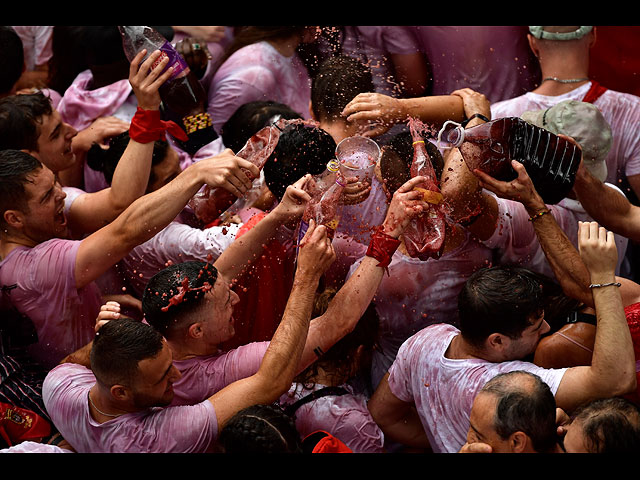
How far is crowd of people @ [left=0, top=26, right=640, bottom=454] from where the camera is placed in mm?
2332

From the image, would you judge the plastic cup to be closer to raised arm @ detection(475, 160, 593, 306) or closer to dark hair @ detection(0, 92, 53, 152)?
raised arm @ detection(475, 160, 593, 306)

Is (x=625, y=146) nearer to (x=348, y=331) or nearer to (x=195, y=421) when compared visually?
(x=348, y=331)

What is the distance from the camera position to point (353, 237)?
299 centimetres

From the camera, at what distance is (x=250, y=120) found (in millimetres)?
3299

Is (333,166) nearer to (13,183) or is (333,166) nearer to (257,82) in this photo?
(13,183)

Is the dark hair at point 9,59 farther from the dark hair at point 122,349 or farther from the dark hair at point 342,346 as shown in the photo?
the dark hair at point 342,346

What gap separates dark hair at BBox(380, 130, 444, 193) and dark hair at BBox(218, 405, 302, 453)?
3.19 feet

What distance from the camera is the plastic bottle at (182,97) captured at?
11.4ft

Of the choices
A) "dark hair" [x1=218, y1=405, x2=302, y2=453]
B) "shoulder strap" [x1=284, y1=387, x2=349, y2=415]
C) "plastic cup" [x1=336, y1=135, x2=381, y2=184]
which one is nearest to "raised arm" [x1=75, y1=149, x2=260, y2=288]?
"plastic cup" [x1=336, y1=135, x2=381, y2=184]

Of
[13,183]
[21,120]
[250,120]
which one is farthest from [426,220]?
[21,120]

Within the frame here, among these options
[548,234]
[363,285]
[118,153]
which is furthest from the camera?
[118,153]

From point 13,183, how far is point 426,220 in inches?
56.5

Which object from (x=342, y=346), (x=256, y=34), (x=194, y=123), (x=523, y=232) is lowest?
(x=342, y=346)
